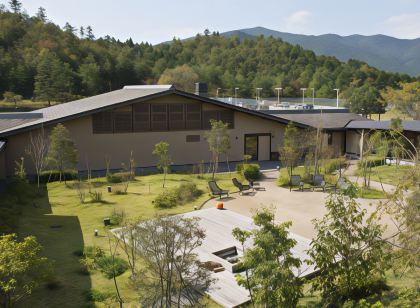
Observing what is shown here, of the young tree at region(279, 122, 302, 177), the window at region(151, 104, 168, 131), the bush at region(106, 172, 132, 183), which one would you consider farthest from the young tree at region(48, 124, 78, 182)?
the young tree at region(279, 122, 302, 177)

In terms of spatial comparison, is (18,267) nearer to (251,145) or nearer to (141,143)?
(141,143)

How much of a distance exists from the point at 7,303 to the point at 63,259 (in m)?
3.21

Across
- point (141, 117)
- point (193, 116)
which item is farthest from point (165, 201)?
point (193, 116)

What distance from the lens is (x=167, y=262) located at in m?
6.55

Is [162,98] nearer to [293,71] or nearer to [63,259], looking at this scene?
[63,259]

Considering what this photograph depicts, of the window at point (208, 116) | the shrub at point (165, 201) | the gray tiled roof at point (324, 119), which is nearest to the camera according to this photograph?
the shrub at point (165, 201)

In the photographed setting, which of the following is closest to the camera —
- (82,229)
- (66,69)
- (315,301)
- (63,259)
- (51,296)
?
(315,301)

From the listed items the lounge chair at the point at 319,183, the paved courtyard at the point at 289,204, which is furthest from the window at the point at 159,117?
the lounge chair at the point at 319,183

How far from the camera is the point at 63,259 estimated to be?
9797mm

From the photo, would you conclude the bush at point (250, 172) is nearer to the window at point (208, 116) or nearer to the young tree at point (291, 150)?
the young tree at point (291, 150)

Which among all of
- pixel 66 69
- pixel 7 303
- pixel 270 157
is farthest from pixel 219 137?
pixel 66 69

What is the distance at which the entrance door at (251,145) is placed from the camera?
25.8m

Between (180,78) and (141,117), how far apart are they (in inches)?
2434

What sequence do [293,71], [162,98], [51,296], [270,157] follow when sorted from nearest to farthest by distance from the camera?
[51,296], [162,98], [270,157], [293,71]
